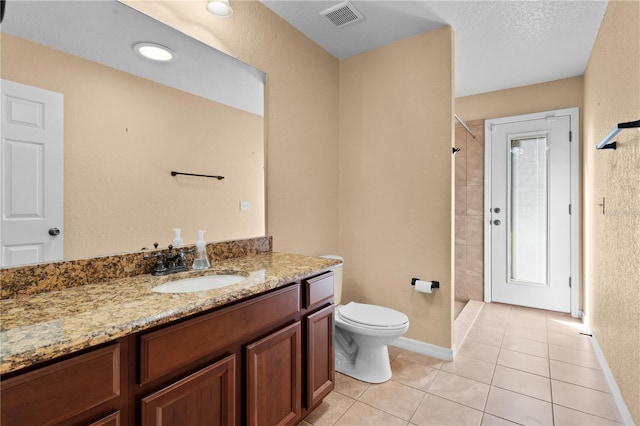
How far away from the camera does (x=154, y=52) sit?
150 centimetres

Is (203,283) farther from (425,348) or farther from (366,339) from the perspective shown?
(425,348)

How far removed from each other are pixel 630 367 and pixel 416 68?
221cm

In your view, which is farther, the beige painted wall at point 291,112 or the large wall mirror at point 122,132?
the beige painted wall at point 291,112

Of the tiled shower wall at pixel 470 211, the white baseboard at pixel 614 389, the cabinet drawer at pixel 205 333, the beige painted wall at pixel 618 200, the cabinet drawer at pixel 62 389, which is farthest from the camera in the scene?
the tiled shower wall at pixel 470 211

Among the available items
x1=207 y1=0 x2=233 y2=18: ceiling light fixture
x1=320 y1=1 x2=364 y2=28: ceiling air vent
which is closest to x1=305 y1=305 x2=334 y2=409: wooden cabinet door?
x1=207 y1=0 x2=233 y2=18: ceiling light fixture

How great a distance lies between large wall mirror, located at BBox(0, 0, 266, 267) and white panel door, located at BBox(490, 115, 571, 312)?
2949mm

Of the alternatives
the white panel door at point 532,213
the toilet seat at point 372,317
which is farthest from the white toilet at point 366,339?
the white panel door at point 532,213

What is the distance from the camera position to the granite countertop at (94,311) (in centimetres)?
72

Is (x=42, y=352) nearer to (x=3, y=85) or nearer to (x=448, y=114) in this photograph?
(x=3, y=85)

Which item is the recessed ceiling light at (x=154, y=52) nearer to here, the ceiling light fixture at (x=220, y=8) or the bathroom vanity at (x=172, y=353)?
the ceiling light fixture at (x=220, y=8)

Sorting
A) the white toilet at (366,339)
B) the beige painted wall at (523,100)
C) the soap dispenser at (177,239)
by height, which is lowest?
the white toilet at (366,339)

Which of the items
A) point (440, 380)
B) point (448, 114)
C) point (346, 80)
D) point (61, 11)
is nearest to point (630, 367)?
point (440, 380)

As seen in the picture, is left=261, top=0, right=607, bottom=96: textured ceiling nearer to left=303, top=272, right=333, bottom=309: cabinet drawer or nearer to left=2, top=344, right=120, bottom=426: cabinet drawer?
left=303, top=272, right=333, bottom=309: cabinet drawer

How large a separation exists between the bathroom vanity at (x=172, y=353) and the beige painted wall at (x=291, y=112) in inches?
29.6
